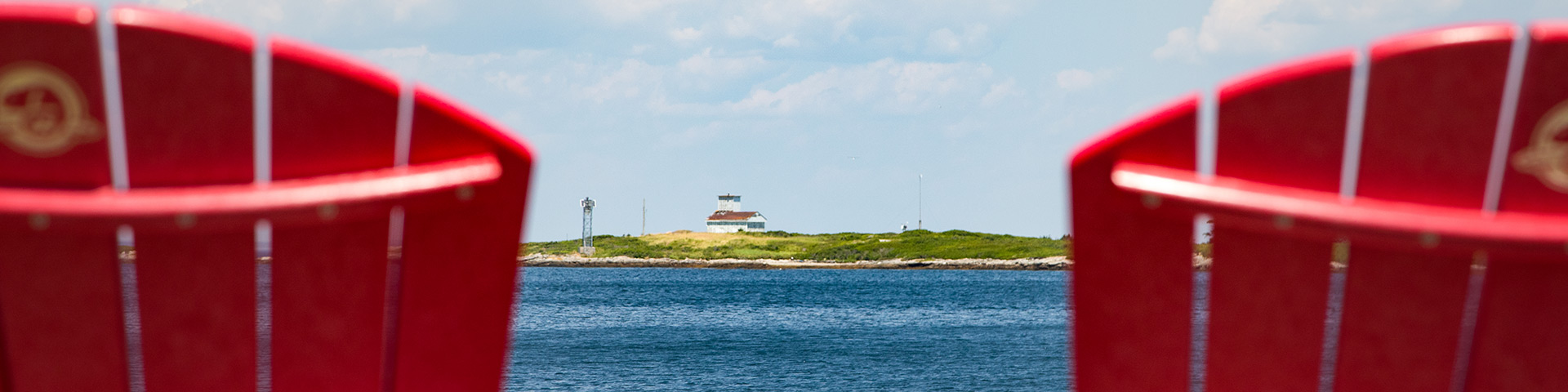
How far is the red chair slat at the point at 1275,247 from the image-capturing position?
2311mm

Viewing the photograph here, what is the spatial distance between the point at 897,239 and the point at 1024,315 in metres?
60.4

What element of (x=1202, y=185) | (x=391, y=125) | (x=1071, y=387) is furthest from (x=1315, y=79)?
(x=391, y=125)

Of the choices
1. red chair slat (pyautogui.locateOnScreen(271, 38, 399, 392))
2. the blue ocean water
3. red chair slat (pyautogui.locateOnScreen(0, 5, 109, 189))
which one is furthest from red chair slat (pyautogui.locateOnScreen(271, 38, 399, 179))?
the blue ocean water

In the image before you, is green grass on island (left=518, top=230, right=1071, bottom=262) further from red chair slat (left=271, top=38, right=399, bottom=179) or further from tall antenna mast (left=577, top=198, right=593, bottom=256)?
red chair slat (left=271, top=38, right=399, bottom=179)

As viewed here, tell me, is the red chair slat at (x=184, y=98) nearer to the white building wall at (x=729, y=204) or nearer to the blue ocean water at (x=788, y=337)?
the blue ocean water at (x=788, y=337)

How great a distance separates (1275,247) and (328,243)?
6.09 feet

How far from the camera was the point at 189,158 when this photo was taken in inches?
85.5

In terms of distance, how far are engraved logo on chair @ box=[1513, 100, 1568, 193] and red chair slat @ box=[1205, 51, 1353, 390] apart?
0.30 meters

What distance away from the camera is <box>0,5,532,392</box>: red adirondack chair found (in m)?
2.10

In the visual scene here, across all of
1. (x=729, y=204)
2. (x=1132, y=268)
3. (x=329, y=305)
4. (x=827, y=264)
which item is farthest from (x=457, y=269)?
(x=827, y=264)

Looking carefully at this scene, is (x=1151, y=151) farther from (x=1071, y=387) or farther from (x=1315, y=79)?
(x=1071, y=387)

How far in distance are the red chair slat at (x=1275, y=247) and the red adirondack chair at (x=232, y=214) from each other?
1.45 meters

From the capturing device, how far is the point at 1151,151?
2480 millimetres

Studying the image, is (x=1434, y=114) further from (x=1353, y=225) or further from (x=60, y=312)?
(x=60, y=312)
